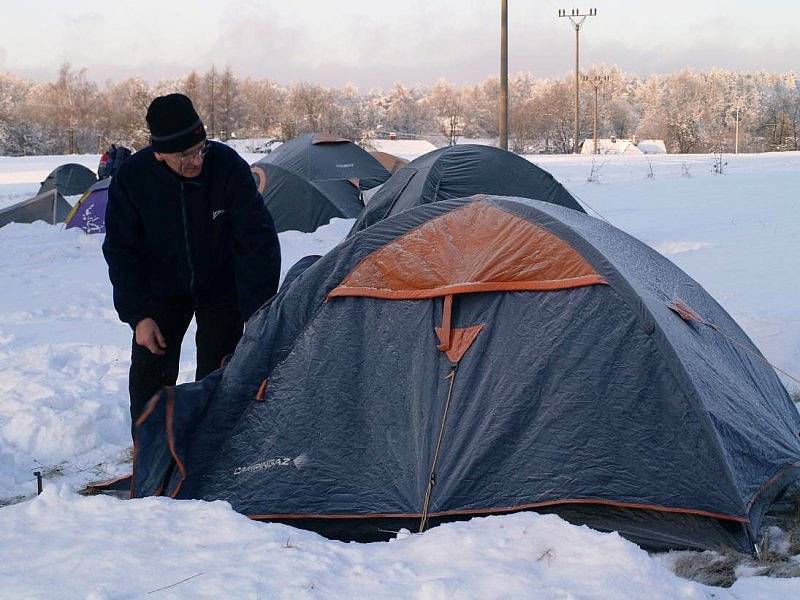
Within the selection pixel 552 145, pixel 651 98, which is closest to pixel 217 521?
pixel 552 145

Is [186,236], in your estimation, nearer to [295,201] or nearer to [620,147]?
[295,201]

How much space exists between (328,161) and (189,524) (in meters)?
12.4

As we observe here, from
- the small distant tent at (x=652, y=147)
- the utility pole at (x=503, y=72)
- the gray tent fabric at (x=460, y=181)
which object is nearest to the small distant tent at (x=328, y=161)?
the gray tent fabric at (x=460, y=181)

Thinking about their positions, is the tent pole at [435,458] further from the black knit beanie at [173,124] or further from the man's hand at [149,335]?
the black knit beanie at [173,124]

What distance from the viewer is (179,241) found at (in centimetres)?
427

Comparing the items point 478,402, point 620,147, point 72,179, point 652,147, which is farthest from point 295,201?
point 652,147

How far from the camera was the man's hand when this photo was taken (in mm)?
4258

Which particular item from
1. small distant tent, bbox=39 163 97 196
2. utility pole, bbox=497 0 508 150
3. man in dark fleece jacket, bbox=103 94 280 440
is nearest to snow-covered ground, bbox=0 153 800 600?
man in dark fleece jacket, bbox=103 94 280 440

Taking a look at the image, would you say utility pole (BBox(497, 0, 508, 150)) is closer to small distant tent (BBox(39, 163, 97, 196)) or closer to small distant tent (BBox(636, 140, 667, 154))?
small distant tent (BBox(39, 163, 97, 196))

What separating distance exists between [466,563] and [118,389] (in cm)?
378

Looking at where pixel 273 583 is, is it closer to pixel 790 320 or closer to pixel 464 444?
pixel 464 444

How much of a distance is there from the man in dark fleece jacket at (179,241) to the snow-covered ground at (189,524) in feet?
2.92

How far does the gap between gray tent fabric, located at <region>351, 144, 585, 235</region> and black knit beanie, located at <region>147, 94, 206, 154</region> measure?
15.9 ft

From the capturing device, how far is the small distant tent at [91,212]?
14.2 metres
